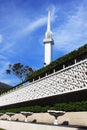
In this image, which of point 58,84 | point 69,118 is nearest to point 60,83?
point 58,84

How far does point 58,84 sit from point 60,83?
0.30 metres

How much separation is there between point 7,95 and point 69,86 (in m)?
19.8

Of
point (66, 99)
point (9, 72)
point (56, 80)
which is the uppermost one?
point (9, 72)

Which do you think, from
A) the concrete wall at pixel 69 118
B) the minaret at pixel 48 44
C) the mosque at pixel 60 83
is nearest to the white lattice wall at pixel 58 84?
the mosque at pixel 60 83

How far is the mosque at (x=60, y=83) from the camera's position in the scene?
63.9 feet

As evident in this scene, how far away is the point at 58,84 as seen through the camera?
22641 millimetres

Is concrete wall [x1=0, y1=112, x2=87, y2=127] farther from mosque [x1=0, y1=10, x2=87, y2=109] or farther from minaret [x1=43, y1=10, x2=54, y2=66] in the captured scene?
minaret [x1=43, y1=10, x2=54, y2=66]

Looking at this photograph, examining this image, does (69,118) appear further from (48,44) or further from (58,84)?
(48,44)

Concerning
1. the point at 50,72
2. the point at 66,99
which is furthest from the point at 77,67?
the point at 50,72

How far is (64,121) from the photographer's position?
1994cm

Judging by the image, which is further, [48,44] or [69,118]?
[48,44]

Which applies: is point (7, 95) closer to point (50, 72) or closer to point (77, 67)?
point (50, 72)

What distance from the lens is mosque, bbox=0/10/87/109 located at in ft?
63.9

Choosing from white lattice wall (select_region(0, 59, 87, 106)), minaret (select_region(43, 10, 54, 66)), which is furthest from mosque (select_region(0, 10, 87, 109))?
minaret (select_region(43, 10, 54, 66))
